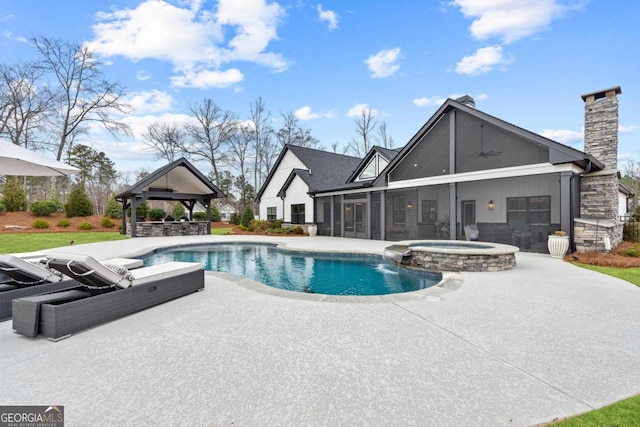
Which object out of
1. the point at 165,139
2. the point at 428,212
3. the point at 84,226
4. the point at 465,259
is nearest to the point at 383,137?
the point at 428,212

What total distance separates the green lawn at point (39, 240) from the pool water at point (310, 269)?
510cm

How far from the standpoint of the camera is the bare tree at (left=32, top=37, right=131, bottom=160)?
23.9 meters

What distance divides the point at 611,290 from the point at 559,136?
2972 cm

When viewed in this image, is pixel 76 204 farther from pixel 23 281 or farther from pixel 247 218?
pixel 23 281

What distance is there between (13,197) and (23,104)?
31.0 feet

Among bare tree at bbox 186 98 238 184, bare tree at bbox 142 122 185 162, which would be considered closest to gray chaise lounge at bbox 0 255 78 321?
bare tree at bbox 186 98 238 184

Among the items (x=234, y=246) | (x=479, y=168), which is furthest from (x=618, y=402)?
(x=234, y=246)

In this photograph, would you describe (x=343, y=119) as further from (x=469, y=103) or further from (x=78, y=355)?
(x=78, y=355)

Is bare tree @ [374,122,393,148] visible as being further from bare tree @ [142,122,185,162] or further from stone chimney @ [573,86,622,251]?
stone chimney @ [573,86,622,251]

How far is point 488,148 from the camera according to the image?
11523 mm

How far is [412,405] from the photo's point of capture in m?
2.32

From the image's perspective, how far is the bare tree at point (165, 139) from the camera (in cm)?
3125

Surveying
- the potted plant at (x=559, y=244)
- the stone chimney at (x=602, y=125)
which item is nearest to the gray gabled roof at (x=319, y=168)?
the potted plant at (x=559, y=244)

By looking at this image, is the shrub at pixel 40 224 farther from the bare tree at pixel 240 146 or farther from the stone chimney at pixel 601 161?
the stone chimney at pixel 601 161
